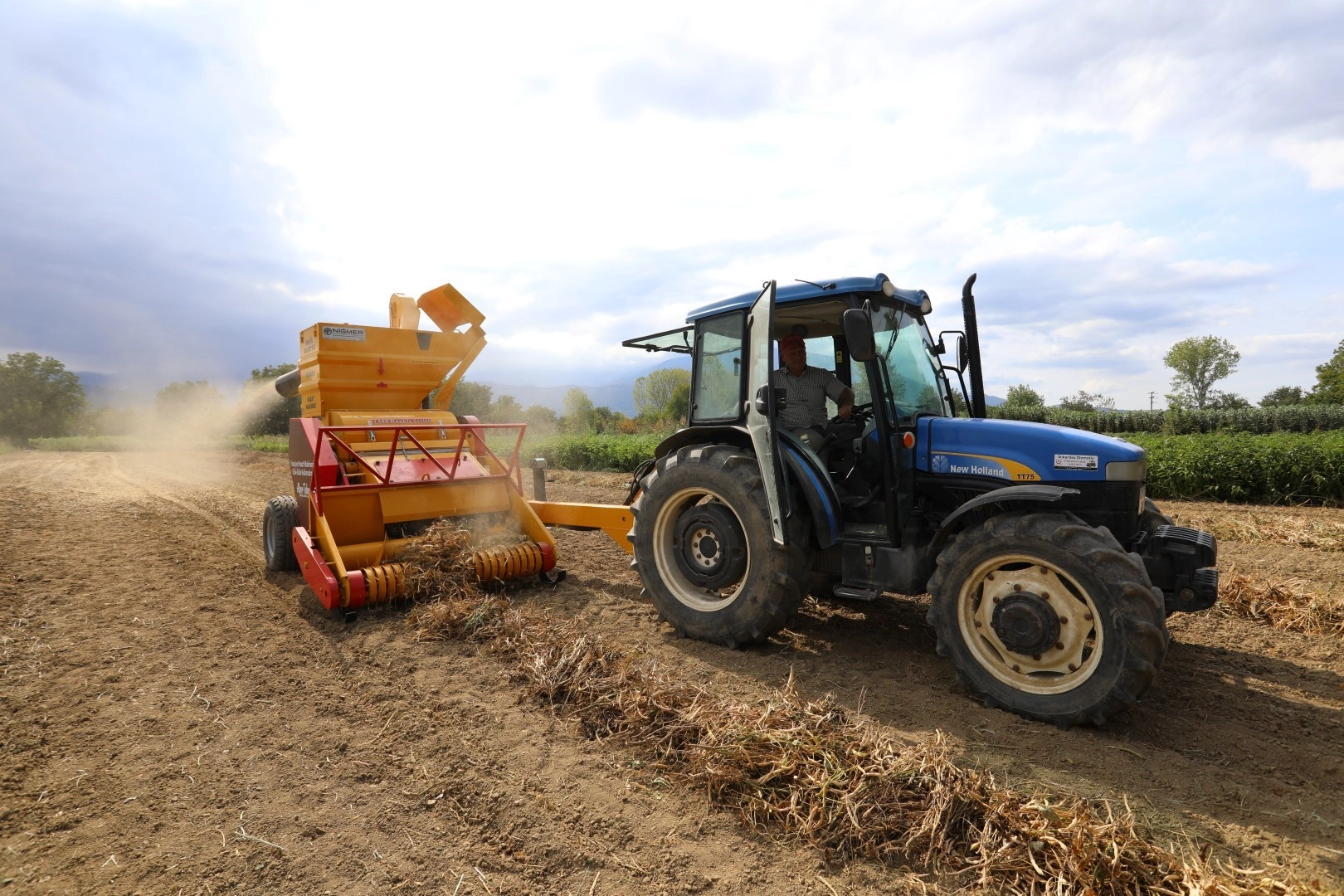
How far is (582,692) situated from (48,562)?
254 inches

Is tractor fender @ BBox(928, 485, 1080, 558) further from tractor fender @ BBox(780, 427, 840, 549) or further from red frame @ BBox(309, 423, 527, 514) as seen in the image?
red frame @ BBox(309, 423, 527, 514)

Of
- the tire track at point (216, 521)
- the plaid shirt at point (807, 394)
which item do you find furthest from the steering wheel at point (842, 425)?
the tire track at point (216, 521)

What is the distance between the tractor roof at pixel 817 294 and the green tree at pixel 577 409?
26990 mm

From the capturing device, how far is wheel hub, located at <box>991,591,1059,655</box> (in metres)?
3.46

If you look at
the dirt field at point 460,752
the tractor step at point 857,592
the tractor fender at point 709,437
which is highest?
the tractor fender at point 709,437

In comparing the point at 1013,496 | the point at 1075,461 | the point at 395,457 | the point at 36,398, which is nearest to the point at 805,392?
the point at 1013,496

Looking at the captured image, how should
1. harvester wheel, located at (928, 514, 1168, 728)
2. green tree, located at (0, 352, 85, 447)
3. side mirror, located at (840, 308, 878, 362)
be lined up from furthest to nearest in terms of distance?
1. green tree, located at (0, 352, 85, 447)
2. side mirror, located at (840, 308, 878, 362)
3. harvester wheel, located at (928, 514, 1168, 728)

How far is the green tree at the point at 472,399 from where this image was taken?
3988 centimetres

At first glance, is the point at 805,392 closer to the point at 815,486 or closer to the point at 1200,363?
the point at 815,486

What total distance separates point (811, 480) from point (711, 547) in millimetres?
910

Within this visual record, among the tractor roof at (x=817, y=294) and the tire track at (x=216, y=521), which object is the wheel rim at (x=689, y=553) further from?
the tire track at (x=216, y=521)

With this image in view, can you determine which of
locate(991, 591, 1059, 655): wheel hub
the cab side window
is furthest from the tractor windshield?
locate(991, 591, 1059, 655): wheel hub

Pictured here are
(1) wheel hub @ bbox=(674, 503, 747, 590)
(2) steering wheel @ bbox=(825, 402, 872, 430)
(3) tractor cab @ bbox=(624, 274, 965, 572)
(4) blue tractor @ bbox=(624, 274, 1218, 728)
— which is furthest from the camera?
(1) wheel hub @ bbox=(674, 503, 747, 590)

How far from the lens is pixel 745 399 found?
469cm
